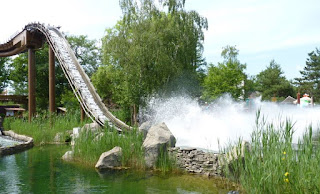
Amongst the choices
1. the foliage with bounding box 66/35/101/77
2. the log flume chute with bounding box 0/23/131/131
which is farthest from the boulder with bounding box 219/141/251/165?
the foliage with bounding box 66/35/101/77

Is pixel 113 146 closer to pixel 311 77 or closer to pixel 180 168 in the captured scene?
pixel 180 168

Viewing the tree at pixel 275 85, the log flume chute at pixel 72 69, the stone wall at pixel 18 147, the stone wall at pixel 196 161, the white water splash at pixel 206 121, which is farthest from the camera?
the tree at pixel 275 85

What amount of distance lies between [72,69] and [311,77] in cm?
4183

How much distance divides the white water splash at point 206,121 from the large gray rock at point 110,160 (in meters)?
2.39

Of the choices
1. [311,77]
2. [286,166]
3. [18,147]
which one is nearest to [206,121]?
[18,147]

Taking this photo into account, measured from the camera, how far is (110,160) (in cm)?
809

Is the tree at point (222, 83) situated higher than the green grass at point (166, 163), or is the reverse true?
the tree at point (222, 83)

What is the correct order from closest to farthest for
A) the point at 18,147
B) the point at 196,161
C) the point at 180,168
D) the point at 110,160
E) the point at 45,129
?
the point at 196,161, the point at 180,168, the point at 110,160, the point at 18,147, the point at 45,129

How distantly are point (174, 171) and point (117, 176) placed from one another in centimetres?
139

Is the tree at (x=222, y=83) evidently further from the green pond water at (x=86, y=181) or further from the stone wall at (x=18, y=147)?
the green pond water at (x=86, y=181)

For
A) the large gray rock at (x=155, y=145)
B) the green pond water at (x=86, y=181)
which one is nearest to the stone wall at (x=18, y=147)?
the green pond water at (x=86, y=181)

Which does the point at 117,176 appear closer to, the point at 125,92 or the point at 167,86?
the point at 125,92

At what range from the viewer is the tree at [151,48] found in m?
18.3

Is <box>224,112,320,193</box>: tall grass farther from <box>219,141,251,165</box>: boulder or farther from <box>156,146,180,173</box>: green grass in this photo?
<box>156,146,180,173</box>: green grass
